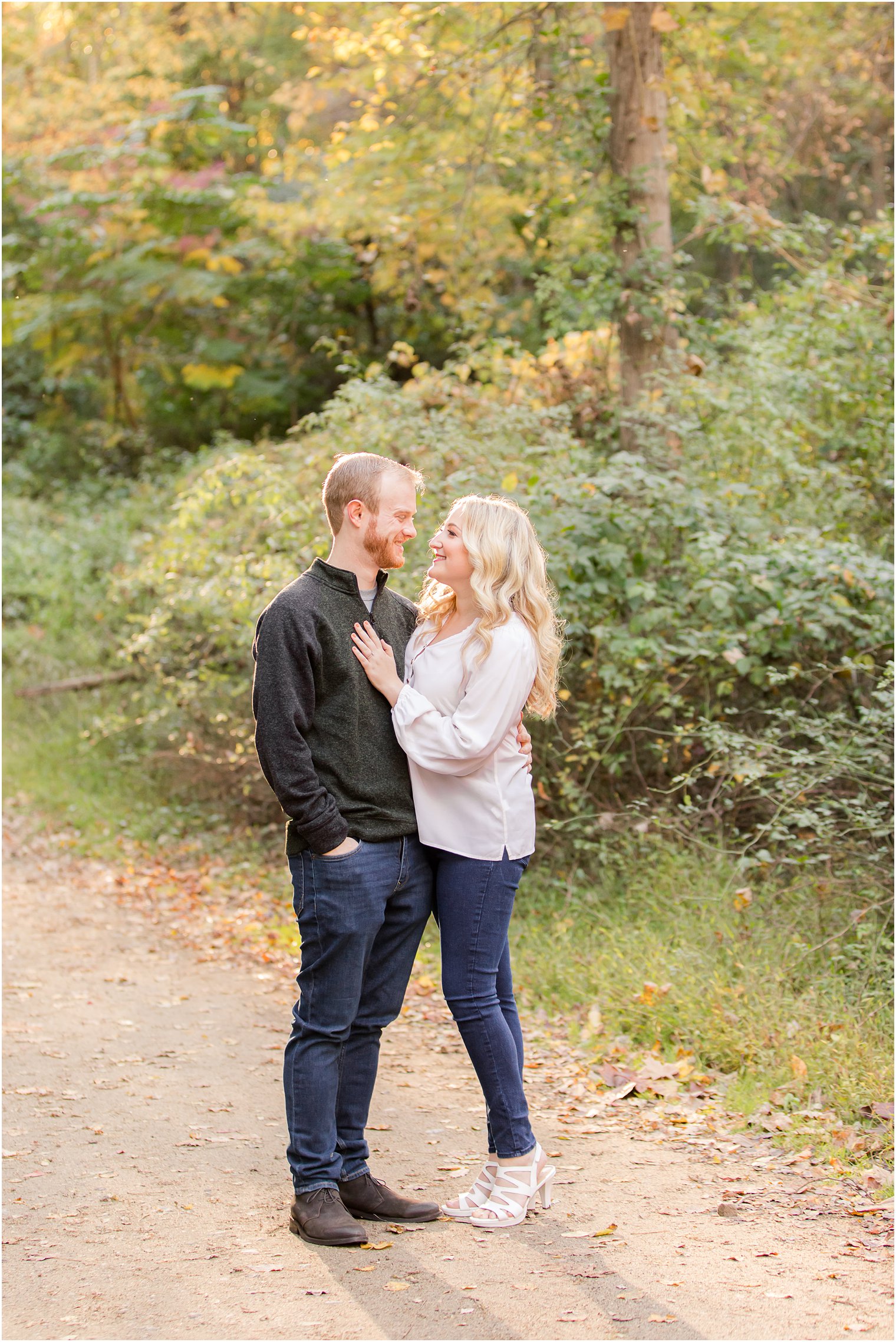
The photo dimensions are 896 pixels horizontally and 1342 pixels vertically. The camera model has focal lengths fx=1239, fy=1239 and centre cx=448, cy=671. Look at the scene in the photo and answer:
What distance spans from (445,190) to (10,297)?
768 centimetres

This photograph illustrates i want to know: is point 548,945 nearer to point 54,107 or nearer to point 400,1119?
point 400,1119

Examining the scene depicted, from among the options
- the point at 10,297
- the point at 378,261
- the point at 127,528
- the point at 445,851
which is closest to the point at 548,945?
the point at 445,851

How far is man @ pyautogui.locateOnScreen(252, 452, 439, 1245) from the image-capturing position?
3254 mm

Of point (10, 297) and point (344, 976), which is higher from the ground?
point (10, 297)

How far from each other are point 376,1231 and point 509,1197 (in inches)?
15.3

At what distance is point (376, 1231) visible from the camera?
3488mm

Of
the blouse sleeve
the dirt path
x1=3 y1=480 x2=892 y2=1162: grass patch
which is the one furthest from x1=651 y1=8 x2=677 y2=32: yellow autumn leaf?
the dirt path

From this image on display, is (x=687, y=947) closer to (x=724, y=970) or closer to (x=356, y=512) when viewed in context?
(x=724, y=970)

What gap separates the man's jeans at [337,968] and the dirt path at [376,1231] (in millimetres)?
323

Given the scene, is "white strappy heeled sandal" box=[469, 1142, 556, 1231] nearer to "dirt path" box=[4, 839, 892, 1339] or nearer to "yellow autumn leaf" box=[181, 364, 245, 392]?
"dirt path" box=[4, 839, 892, 1339]

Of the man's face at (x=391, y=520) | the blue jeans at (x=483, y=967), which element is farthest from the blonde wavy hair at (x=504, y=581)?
the blue jeans at (x=483, y=967)

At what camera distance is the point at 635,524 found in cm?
643

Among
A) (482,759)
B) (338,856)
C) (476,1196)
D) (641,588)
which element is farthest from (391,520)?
(641,588)

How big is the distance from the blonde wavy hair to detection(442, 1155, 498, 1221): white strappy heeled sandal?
54.6 inches
